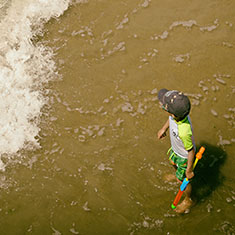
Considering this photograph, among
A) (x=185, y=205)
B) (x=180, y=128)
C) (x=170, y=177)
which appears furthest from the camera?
(x=170, y=177)

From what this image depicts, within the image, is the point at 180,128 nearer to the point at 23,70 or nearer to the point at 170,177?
the point at 170,177

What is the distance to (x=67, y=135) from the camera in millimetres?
4121

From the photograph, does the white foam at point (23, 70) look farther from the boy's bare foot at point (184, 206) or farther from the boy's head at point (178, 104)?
the boy's head at point (178, 104)

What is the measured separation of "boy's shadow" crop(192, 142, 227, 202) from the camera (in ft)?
12.1

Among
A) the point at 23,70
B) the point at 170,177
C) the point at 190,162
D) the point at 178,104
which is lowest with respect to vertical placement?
the point at 170,177

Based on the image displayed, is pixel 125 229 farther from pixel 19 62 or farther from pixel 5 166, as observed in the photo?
pixel 19 62

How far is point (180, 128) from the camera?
2.78m

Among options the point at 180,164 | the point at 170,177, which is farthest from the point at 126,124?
the point at 180,164

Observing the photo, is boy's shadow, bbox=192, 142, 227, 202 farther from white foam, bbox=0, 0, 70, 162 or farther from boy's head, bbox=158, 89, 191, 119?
white foam, bbox=0, 0, 70, 162

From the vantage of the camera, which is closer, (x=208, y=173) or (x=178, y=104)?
(x=178, y=104)

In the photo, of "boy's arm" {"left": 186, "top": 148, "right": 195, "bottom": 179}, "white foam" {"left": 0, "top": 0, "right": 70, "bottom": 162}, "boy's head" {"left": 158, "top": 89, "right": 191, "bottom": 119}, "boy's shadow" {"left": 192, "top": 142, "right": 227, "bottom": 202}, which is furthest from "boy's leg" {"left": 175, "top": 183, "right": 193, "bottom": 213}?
"white foam" {"left": 0, "top": 0, "right": 70, "bottom": 162}

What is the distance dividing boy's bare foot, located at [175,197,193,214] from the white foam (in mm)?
2014

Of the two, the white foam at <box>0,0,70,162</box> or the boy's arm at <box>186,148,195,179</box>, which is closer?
the boy's arm at <box>186,148,195,179</box>

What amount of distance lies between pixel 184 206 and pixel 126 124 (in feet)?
4.23
